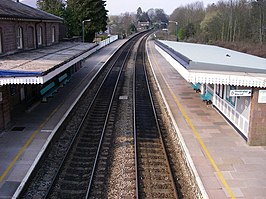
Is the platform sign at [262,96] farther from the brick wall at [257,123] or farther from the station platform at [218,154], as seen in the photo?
the station platform at [218,154]

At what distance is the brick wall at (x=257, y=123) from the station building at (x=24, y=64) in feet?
24.0

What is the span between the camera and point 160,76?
28.2 metres

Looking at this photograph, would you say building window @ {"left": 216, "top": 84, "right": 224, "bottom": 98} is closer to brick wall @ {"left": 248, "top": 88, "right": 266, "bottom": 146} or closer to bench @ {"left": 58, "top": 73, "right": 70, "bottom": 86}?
brick wall @ {"left": 248, "top": 88, "right": 266, "bottom": 146}

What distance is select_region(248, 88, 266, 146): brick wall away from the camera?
11984 millimetres

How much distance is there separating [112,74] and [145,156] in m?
18.6

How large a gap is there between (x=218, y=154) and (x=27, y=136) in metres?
7.20

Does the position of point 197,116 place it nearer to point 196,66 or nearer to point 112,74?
point 196,66

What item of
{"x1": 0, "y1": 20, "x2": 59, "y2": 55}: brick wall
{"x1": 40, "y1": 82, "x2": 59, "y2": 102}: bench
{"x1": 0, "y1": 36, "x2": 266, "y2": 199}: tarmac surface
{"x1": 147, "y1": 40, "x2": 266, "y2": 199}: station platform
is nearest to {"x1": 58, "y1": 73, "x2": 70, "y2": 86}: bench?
{"x1": 40, "y1": 82, "x2": 59, "y2": 102}: bench

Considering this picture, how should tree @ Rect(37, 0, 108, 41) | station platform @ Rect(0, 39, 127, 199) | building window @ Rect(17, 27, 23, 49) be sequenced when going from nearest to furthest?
1. station platform @ Rect(0, 39, 127, 199)
2. building window @ Rect(17, 27, 23, 49)
3. tree @ Rect(37, 0, 108, 41)

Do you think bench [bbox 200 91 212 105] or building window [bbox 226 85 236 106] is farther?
bench [bbox 200 91 212 105]

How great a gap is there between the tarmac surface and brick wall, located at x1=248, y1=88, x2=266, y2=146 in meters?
0.29

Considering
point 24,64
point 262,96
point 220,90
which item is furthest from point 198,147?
point 24,64

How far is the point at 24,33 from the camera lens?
66.5 ft

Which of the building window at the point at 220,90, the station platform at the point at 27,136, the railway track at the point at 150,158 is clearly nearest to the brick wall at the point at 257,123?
the railway track at the point at 150,158
